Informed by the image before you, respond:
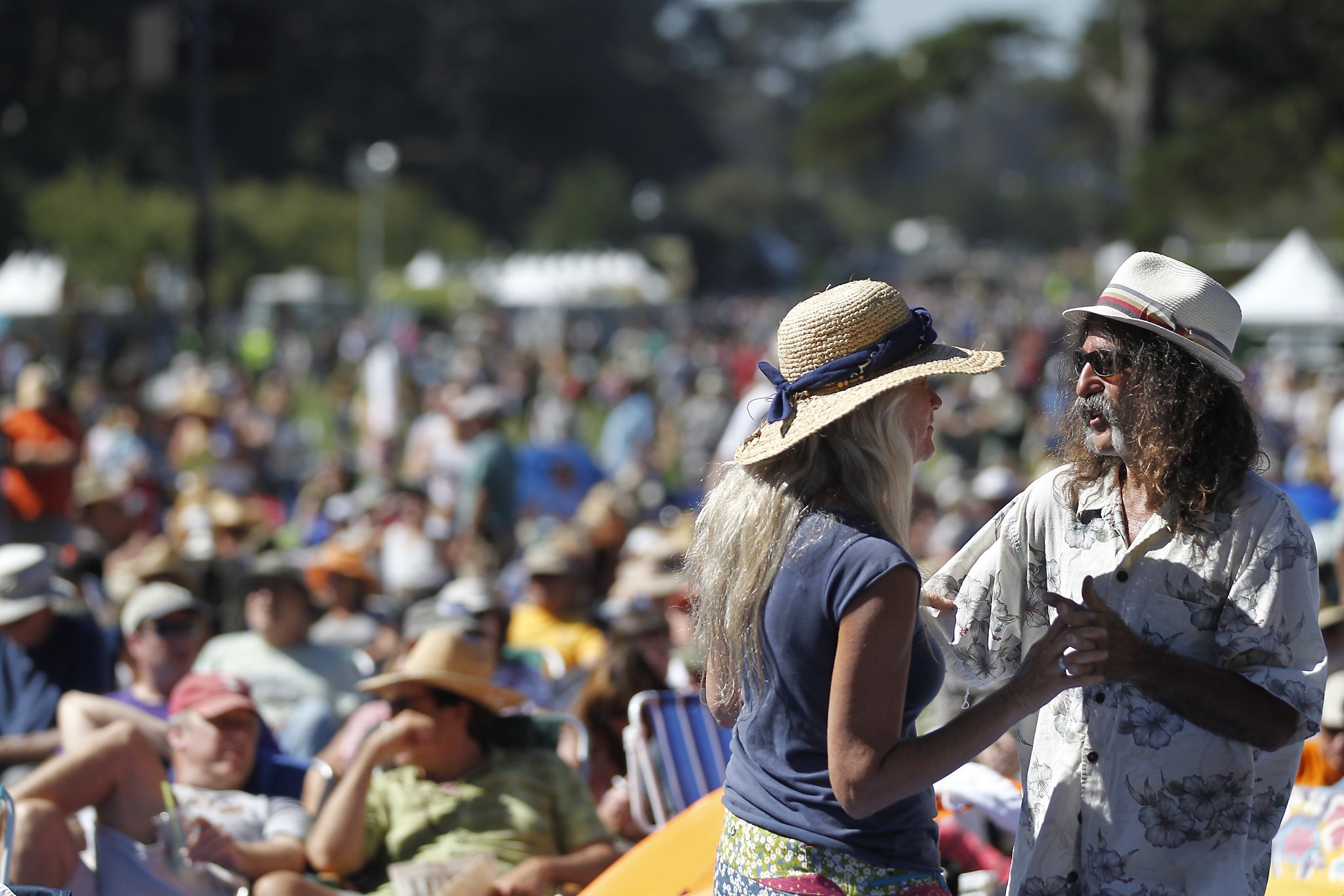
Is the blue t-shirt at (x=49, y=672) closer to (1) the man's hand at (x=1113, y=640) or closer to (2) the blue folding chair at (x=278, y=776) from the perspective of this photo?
(2) the blue folding chair at (x=278, y=776)

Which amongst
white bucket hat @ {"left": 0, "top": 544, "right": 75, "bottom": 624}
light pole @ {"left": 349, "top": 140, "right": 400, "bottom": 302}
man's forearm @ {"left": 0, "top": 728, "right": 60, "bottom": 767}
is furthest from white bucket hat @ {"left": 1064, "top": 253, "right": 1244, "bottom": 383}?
light pole @ {"left": 349, "top": 140, "right": 400, "bottom": 302}

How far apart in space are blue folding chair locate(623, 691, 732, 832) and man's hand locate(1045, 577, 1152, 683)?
97.4 inches

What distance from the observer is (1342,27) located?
86.0 ft

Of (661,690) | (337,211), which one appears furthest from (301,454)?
(337,211)

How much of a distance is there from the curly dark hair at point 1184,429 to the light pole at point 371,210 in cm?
2928

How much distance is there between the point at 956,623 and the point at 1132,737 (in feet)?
1.06

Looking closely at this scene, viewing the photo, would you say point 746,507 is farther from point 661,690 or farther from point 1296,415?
point 1296,415

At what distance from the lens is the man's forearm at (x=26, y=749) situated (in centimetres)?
459

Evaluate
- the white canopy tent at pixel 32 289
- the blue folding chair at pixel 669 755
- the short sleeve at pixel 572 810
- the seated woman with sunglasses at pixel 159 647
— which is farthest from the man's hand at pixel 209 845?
the white canopy tent at pixel 32 289

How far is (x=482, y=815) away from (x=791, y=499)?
6.97 feet

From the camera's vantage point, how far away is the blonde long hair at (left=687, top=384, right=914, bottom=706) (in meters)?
2.11

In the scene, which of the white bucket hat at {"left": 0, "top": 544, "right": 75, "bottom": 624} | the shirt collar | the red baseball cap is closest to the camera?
the shirt collar

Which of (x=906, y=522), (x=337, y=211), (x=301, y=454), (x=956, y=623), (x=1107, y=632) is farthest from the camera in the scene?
(x=337, y=211)

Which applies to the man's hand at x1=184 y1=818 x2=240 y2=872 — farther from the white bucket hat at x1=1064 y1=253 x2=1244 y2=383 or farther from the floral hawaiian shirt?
the white bucket hat at x1=1064 y1=253 x2=1244 y2=383
